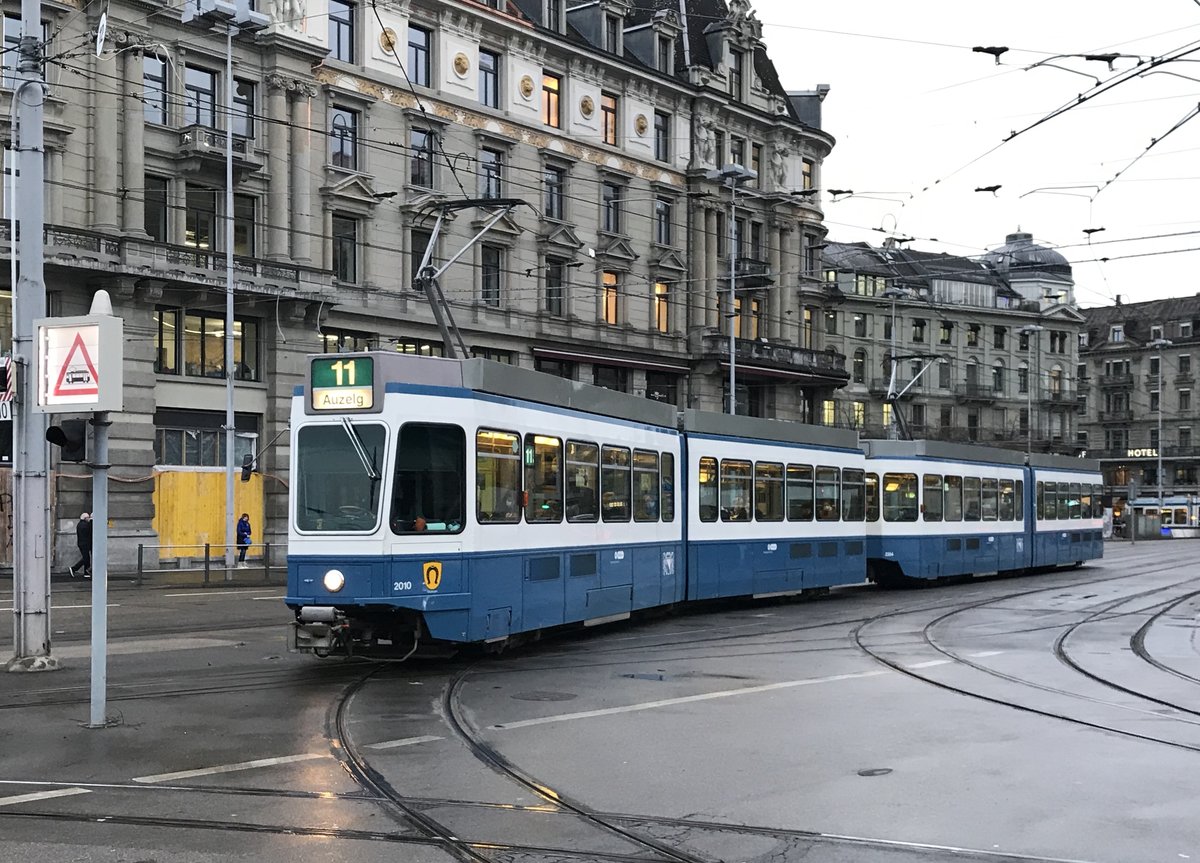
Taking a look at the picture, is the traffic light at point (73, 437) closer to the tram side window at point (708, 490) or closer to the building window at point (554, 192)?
the tram side window at point (708, 490)

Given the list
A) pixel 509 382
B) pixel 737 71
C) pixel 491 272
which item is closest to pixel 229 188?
pixel 491 272

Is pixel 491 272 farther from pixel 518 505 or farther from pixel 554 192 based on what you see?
pixel 518 505

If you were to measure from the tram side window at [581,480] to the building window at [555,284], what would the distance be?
95.5ft

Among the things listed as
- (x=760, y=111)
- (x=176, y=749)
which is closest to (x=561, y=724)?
(x=176, y=749)

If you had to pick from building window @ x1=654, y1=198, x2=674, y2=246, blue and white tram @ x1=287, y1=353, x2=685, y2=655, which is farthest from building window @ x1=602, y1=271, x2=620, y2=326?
blue and white tram @ x1=287, y1=353, x2=685, y2=655

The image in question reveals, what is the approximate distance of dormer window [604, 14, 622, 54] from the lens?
1964 inches

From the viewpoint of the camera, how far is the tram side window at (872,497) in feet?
93.5

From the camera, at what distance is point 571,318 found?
154 ft

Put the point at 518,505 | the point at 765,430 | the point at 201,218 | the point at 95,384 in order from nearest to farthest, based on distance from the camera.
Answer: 1. the point at 95,384
2. the point at 518,505
3. the point at 765,430
4. the point at 201,218

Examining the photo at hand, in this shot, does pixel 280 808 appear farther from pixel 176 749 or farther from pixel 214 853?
pixel 176 749

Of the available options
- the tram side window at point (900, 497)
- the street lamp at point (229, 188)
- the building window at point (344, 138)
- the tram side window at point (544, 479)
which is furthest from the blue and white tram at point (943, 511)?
the building window at point (344, 138)

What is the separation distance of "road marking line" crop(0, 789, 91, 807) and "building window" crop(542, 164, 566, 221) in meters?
38.7

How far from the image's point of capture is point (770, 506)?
23.7 metres

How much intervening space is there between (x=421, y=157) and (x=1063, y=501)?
2128cm
